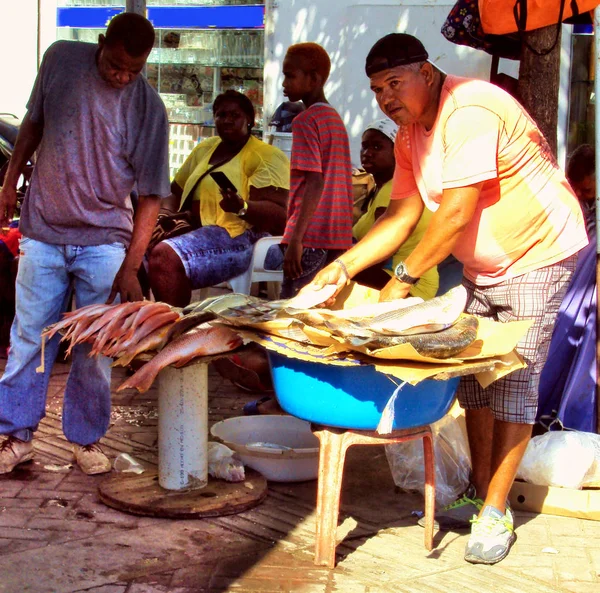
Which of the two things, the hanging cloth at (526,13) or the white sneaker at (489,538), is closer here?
the white sneaker at (489,538)

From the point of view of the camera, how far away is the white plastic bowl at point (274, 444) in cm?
440

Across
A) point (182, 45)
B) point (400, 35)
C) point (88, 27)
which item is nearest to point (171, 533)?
point (400, 35)

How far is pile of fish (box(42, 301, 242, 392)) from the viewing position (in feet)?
11.8

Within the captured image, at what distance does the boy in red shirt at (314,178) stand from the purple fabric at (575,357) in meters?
1.27

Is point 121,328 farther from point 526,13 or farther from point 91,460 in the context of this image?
point 526,13

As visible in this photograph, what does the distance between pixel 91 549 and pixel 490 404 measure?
169 cm

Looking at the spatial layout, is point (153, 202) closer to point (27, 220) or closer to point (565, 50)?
point (27, 220)

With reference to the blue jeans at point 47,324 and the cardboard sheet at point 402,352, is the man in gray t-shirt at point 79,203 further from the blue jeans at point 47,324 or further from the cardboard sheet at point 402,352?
the cardboard sheet at point 402,352

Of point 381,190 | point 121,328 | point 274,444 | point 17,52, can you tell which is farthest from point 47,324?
point 17,52

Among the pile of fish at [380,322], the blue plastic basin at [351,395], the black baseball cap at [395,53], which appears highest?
the black baseball cap at [395,53]

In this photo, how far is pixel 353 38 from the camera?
10703 millimetres

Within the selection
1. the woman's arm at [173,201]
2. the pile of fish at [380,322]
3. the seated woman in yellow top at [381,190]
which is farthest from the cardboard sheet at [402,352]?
the woman's arm at [173,201]

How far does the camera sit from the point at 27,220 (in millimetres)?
4355

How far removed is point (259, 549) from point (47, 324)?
1.47m
